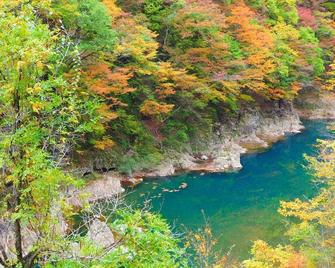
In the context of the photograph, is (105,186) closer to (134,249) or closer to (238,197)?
(238,197)

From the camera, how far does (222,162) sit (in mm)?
19016

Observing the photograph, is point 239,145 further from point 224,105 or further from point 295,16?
point 295,16

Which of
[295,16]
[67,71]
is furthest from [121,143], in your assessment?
[295,16]

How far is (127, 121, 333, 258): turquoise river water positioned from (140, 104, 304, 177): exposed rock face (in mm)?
609

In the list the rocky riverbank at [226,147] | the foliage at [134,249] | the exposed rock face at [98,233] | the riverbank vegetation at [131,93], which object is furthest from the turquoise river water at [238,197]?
the foliage at [134,249]

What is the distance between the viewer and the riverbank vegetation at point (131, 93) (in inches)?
153

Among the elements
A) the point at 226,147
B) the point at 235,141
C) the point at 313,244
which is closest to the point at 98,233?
the point at 313,244

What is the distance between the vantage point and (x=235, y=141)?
2206cm

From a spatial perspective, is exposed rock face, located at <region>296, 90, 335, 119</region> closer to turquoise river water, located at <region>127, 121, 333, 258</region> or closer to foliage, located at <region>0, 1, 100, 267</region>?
turquoise river water, located at <region>127, 121, 333, 258</region>

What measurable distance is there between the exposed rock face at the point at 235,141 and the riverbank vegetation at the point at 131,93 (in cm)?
53

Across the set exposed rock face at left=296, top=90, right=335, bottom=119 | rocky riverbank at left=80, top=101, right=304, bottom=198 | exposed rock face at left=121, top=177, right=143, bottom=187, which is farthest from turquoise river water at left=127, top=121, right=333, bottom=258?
exposed rock face at left=296, top=90, right=335, bottom=119

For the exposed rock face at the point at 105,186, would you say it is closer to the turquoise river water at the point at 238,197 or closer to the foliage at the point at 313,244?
the turquoise river water at the point at 238,197

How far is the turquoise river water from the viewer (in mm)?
12961

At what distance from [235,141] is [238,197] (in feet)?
20.9
